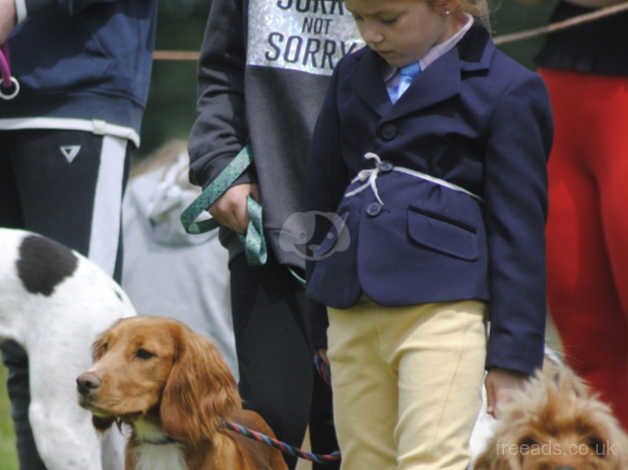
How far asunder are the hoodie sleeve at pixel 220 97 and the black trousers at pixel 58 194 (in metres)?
0.49

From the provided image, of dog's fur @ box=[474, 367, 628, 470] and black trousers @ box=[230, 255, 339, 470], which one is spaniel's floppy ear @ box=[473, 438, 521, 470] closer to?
dog's fur @ box=[474, 367, 628, 470]

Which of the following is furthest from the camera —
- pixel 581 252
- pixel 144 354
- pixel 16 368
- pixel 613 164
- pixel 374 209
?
pixel 16 368

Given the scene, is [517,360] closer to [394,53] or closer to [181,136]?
[394,53]

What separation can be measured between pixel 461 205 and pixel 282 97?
830 millimetres

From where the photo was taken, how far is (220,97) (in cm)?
417

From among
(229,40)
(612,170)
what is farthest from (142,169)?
(612,170)

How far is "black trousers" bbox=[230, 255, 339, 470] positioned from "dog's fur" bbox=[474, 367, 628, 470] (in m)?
0.84

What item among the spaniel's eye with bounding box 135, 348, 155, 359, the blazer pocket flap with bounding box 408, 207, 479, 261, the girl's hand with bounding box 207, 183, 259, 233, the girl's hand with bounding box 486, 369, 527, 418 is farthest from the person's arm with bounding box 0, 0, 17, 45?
the girl's hand with bounding box 486, 369, 527, 418

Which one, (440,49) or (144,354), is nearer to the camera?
(440,49)

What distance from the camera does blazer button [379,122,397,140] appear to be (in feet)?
11.3

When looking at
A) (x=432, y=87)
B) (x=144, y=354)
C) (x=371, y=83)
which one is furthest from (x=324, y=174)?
(x=144, y=354)

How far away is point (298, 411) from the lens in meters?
4.08

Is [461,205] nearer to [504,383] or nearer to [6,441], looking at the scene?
[504,383]

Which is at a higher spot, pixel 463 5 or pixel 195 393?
pixel 463 5
